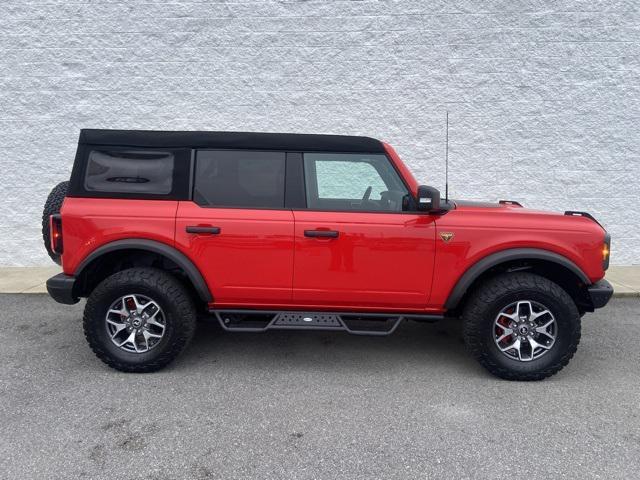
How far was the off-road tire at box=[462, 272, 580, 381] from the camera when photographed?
3.11 metres

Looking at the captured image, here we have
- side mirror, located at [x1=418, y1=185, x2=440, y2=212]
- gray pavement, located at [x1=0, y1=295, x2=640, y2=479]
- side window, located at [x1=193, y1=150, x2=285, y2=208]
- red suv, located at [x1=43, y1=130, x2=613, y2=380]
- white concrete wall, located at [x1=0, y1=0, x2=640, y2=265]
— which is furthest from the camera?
white concrete wall, located at [x1=0, y1=0, x2=640, y2=265]

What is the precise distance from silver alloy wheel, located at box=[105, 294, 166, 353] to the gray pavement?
0.28 meters

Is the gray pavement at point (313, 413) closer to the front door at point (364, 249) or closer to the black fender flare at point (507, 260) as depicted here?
the front door at point (364, 249)

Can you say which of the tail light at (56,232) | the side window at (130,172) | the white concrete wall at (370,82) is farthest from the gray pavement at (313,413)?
the white concrete wall at (370,82)

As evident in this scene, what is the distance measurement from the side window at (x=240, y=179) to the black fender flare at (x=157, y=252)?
452mm

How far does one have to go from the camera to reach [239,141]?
3297 millimetres

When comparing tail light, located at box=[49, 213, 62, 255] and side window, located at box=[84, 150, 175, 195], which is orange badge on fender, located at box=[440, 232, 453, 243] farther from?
tail light, located at box=[49, 213, 62, 255]

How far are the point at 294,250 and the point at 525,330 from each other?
1926mm

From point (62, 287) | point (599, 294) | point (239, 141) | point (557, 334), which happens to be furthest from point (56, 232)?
point (599, 294)

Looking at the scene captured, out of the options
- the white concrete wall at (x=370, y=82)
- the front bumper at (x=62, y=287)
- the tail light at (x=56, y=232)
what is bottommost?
the front bumper at (x=62, y=287)

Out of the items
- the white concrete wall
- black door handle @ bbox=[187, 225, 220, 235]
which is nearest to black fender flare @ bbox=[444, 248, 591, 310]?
black door handle @ bbox=[187, 225, 220, 235]

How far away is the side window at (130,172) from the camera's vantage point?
10.7 ft

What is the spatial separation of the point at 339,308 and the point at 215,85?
4.83 meters

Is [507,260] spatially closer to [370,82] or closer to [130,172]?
[130,172]
